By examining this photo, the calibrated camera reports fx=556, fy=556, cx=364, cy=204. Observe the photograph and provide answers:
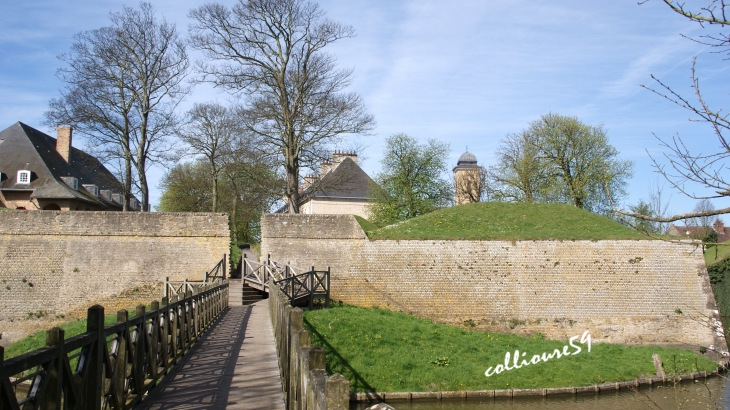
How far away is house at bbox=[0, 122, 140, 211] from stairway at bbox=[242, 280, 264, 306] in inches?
360

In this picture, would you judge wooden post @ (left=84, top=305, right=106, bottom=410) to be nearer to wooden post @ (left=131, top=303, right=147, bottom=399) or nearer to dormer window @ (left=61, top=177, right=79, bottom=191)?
wooden post @ (left=131, top=303, right=147, bottom=399)

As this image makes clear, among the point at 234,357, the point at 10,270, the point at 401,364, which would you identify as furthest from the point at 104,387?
the point at 10,270

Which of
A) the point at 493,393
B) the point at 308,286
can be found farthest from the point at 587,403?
the point at 308,286

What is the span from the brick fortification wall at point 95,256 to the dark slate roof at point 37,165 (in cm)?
580

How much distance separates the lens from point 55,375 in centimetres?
369

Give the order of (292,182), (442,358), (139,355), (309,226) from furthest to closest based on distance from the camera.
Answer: (292,182)
(309,226)
(442,358)
(139,355)

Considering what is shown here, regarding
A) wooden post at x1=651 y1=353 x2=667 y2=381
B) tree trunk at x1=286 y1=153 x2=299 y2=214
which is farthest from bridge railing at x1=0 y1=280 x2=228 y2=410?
tree trunk at x1=286 y1=153 x2=299 y2=214

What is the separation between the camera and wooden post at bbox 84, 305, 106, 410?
434cm

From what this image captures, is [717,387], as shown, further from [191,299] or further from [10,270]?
[10,270]

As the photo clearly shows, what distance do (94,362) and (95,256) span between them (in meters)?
16.0

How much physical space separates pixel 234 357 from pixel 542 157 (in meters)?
27.4

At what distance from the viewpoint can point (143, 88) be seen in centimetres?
2203

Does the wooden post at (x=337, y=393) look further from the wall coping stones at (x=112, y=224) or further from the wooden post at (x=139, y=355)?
the wall coping stones at (x=112, y=224)

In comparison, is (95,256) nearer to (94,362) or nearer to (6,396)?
(94,362)
